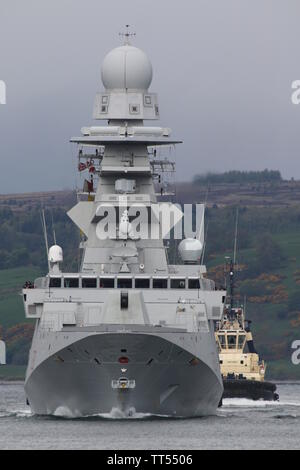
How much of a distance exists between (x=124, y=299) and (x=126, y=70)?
15190mm

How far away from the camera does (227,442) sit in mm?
81875

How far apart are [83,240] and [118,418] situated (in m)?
17.1

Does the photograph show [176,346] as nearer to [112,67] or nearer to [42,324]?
[42,324]

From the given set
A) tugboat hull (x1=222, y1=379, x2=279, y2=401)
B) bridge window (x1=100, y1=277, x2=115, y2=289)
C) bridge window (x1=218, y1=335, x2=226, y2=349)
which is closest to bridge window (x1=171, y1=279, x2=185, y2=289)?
bridge window (x1=100, y1=277, x2=115, y2=289)

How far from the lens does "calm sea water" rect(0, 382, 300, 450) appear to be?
7988cm

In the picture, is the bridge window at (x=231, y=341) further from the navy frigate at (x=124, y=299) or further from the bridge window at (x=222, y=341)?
the navy frigate at (x=124, y=299)

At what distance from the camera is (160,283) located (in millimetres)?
96625

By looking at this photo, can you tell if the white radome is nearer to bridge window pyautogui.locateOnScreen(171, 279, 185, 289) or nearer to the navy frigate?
the navy frigate

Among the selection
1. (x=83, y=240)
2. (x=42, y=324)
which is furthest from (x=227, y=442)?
(x=83, y=240)

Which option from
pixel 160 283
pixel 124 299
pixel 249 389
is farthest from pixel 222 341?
pixel 124 299

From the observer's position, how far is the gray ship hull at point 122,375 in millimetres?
88562

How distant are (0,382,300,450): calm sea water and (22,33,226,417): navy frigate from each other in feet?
4.05

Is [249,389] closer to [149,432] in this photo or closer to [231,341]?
[231,341]

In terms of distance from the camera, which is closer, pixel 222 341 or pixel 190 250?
pixel 190 250
